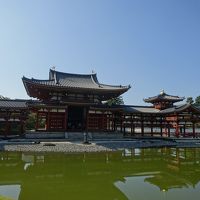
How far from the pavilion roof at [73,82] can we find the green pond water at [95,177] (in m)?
13.0

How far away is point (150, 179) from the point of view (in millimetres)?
12984

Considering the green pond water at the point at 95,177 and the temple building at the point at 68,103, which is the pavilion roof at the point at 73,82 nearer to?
the temple building at the point at 68,103

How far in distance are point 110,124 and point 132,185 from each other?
2689 centimetres

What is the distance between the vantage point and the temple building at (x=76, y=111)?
30109 millimetres

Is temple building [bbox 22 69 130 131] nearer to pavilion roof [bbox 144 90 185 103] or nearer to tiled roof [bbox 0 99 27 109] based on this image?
tiled roof [bbox 0 99 27 109]

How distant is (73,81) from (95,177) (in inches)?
994

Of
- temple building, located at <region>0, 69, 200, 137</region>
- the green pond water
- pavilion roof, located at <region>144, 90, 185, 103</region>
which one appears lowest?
the green pond water

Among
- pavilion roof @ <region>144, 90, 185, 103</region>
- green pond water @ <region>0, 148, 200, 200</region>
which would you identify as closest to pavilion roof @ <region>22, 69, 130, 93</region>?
pavilion roof @ <region>144, 90, 185, 103</region>

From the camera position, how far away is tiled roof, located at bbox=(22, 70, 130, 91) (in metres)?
31.7

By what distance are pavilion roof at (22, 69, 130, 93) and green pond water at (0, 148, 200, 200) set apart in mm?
12998

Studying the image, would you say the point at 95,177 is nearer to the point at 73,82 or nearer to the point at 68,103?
the point at 68,103

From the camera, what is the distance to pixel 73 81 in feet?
121

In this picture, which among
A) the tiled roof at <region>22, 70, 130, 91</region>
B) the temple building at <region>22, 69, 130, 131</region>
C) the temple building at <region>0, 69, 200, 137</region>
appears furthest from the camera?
the tiled roof at <region>22, 70, 130, 91</region>

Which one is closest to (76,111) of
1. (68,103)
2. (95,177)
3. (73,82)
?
(68,103)
